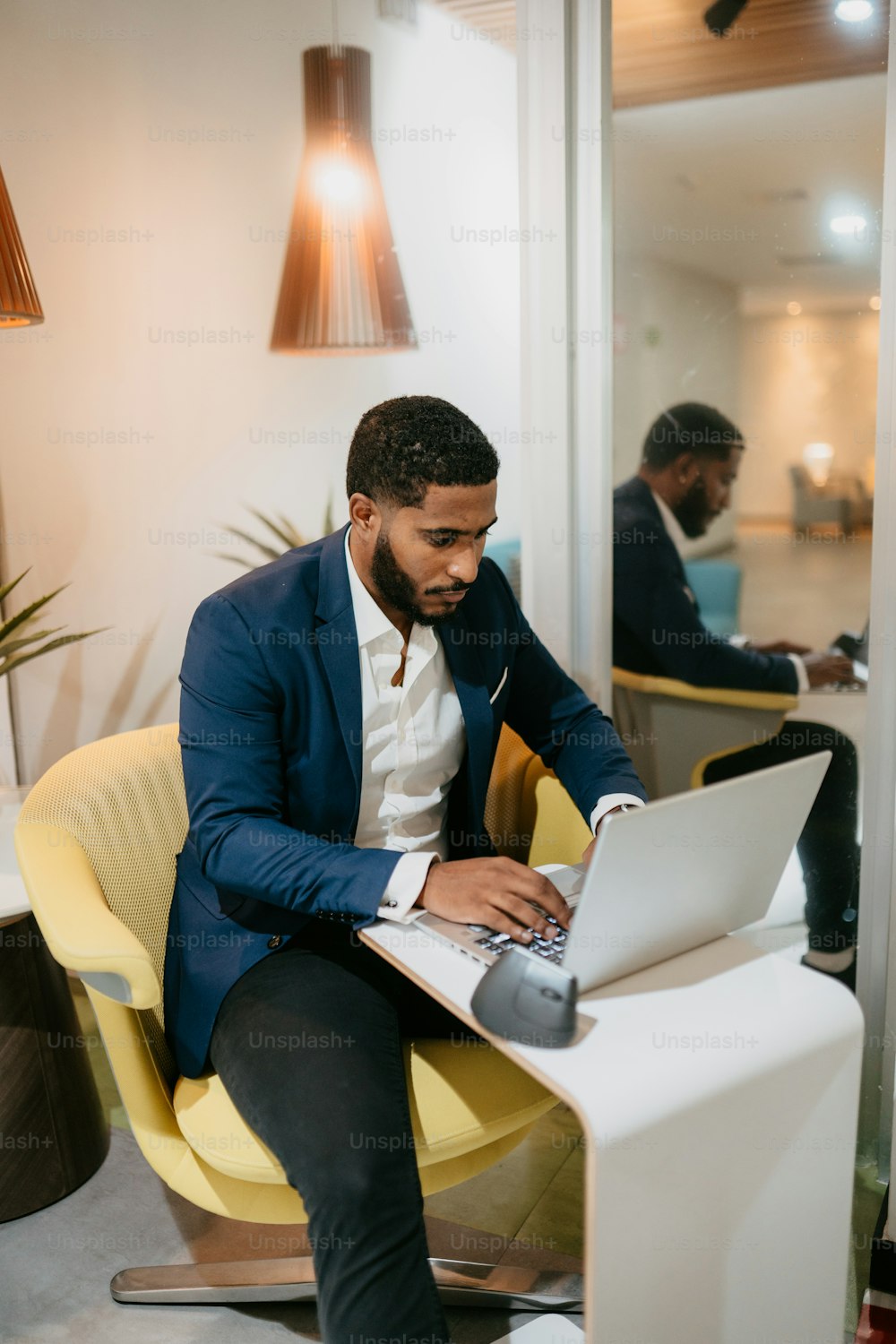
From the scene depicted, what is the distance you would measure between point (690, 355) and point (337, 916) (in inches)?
54.2

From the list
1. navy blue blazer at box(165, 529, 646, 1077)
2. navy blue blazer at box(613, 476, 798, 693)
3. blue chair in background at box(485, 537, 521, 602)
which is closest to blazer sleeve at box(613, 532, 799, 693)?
navy blue blazer at box(613, 476, 798, 693)

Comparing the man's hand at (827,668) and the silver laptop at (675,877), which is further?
the man's hand at (827,668)

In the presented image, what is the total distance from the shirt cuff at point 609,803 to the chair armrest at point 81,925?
0.76 m

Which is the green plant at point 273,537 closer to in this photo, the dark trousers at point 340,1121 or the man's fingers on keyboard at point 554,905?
the dark trousers at point 340,1121

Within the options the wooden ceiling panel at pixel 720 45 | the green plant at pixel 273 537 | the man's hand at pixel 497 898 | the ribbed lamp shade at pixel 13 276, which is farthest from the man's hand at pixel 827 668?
the ribbed lamp shade at pixel 13 276

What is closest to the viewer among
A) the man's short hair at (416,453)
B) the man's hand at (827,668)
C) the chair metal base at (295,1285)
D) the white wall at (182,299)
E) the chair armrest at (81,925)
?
the chair armrest at (81,925)

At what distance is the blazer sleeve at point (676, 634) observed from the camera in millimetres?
2389

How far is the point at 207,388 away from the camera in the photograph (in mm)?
2977

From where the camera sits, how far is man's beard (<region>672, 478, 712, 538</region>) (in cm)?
238

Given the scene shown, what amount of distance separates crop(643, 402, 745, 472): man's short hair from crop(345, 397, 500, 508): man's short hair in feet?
2.32

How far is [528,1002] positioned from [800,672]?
4.13 ft

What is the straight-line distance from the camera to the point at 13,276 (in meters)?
2.37

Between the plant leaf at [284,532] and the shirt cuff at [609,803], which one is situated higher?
the plant leaf at [284,532]

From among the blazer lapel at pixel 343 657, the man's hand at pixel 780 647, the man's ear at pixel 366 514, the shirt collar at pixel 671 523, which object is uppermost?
the man's ear at pixel 366 514
